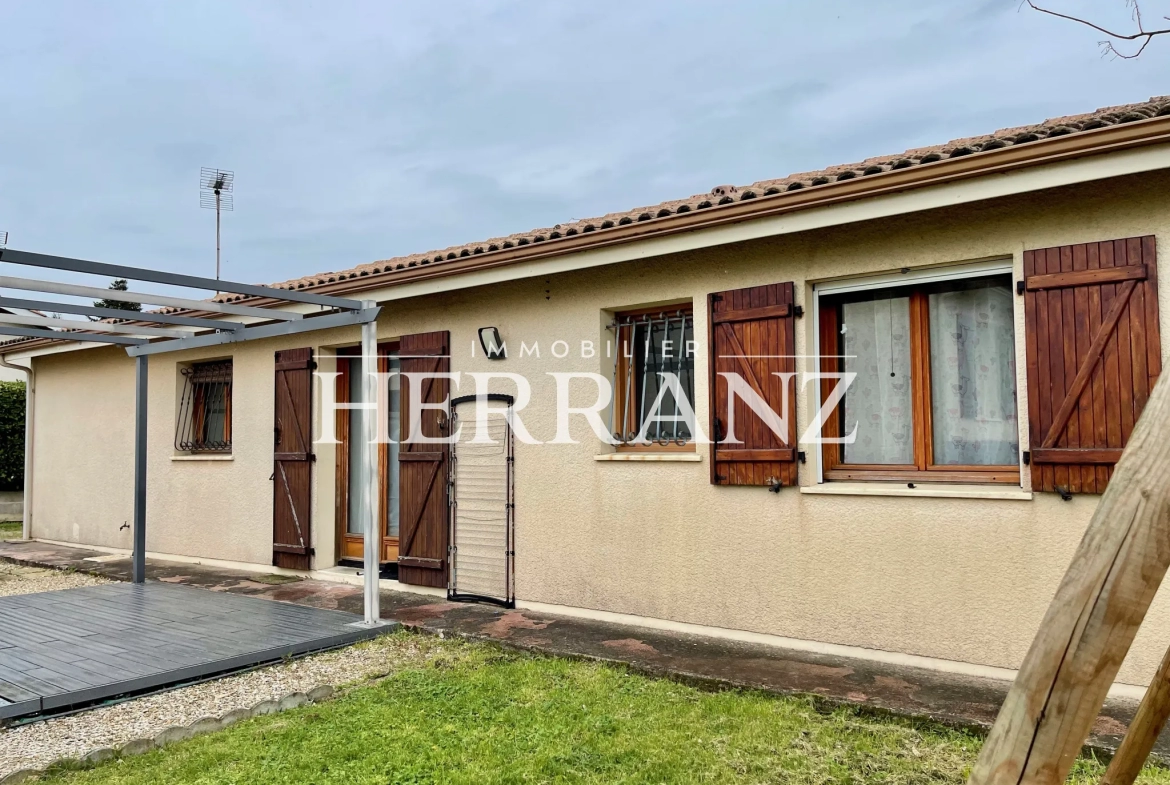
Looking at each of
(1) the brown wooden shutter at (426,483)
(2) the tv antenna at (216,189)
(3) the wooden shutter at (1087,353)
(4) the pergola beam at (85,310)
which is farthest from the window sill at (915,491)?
(2) the tv antenna at (216,189)

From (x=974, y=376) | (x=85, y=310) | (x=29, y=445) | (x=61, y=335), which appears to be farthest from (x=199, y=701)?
(x=29, y=445)

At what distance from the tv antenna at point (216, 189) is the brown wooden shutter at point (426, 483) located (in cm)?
1977

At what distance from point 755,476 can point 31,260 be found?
4946mm

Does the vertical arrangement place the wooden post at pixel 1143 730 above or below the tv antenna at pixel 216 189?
below

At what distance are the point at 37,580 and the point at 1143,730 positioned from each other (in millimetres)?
11053

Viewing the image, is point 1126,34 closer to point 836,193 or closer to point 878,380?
point 836,193

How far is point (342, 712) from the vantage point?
180 inches

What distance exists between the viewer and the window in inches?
202

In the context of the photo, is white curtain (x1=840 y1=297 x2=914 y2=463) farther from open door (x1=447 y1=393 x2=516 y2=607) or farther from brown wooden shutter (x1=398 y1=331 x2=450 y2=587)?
brown wooden shutter (x1=398 y1=331 x2=450 y2=587)

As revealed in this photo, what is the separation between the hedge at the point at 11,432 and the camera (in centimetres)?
1658

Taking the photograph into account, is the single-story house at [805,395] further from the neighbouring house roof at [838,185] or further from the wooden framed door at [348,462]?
the wooden framed door at [348,462]

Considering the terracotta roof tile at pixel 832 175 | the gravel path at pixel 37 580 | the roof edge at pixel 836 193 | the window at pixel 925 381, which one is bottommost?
the gravel path at pixel 37 580

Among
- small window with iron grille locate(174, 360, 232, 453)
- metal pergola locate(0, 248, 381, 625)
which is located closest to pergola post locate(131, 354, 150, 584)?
metal pergola locate(0, 248, 381, 625)

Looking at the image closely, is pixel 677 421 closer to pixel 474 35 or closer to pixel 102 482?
pixel 102 482
